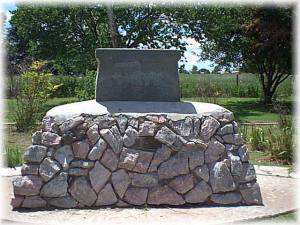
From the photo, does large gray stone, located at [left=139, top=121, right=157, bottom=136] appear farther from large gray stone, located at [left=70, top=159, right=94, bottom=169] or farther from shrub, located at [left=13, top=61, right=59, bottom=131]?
shrub, located at [left=13, top=61, right=59, bottom=131]

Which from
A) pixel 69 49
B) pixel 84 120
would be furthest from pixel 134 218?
pixel 69 49

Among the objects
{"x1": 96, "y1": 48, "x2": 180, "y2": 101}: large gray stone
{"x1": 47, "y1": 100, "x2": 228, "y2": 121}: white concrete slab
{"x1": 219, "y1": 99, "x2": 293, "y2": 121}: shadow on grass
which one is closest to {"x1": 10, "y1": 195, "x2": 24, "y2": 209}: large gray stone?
{"x1": 47, "y1": 100, "x2": 228, "y2": 121}: white concrete slab

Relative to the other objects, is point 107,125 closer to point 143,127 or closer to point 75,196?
point 143,127

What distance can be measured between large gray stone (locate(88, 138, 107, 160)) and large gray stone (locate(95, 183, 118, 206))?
40 centimetres

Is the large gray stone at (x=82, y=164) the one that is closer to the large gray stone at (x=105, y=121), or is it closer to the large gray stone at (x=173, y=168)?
the large gray stone at (x=105, y=121)

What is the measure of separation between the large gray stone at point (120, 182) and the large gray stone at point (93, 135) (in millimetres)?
500

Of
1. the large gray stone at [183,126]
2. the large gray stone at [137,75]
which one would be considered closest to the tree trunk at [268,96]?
the large gray stone at [137,75]

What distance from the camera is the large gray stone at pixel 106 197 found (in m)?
6.27

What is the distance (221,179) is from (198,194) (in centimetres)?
36

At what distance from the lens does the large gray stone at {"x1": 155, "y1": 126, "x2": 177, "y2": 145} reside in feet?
21.0

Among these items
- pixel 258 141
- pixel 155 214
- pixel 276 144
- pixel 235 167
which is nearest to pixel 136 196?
pixel 155 214

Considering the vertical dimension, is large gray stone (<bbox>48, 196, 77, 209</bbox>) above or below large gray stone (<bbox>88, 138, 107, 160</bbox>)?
below

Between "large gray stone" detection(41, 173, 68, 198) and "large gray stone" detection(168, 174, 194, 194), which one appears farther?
"large gray stone" detection(168, 174, 194, 194)

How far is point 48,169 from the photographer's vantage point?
619 cm
